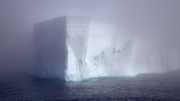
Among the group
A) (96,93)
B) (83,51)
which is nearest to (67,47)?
(83,51)

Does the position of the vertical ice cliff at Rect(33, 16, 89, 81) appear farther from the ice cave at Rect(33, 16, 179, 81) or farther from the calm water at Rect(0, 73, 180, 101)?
the calm water at Rect(0, 73, 180, 101)

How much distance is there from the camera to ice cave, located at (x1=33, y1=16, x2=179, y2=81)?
41.1 ft

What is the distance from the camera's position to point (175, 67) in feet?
66.5

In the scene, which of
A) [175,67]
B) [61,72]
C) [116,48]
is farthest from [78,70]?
[175,67]

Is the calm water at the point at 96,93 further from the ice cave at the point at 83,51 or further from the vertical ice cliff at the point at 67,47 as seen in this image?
the ice cave at the point at 83,51

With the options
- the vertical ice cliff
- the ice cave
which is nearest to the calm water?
the vertical ice cliff

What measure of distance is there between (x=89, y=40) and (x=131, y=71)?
3.80 metres

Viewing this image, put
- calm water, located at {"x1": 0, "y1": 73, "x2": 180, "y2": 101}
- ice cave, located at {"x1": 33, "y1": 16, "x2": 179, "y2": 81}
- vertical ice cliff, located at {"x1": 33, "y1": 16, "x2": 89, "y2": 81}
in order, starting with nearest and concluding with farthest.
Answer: calm water, located at {"x1": 0, "y1": 73, "x2": 180, "y2": 101} < vertical ice cliff, located at {"x1": 33, "y1": 16, "x2": 89, "y2": 81} < ice cave, located at {"x1": 33, "y1": 16, "x2": 179, "y2": 81}

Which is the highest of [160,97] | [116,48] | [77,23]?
[77,23]

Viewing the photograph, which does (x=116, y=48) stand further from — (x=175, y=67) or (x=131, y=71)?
(x=175, y=67)

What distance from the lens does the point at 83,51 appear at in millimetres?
12883

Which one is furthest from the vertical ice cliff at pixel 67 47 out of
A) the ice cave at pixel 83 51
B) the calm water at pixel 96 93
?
the calm water at pixel 96 93

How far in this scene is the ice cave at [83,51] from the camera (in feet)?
41.1

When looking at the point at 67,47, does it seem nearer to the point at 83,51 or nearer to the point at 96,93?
the point at 83,51
